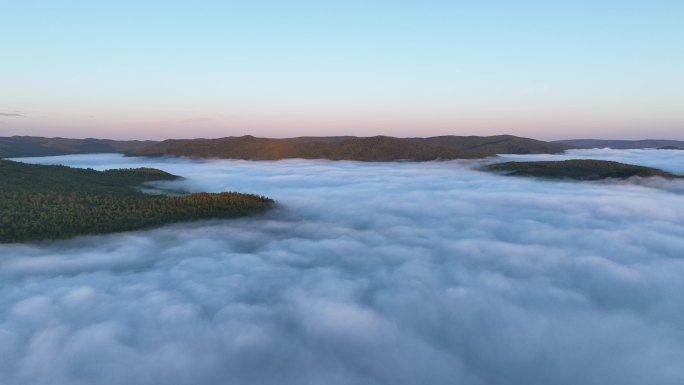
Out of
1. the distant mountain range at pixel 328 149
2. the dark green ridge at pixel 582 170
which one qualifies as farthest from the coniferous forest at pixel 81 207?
the distant mountain range at pixel 328 149

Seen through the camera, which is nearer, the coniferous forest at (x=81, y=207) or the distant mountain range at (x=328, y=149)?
the coniferous forest at (x=81, y=207)

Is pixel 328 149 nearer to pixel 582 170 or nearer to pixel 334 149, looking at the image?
pixel 334 149

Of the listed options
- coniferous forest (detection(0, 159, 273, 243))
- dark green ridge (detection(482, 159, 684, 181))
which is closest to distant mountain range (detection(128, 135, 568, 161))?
dark green ridge (detection(482, 159, 684, 181))

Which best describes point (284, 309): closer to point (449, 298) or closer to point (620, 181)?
point (449, 298)

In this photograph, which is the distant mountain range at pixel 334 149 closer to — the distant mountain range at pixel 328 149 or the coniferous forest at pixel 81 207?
the distant mountain range at pixel 328 149

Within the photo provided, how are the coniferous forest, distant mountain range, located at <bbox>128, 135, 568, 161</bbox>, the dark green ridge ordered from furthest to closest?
distant mountain range, located at <bbox>128, 135, 568, 161</bbox>, the dark green ridge, the coniferous forest

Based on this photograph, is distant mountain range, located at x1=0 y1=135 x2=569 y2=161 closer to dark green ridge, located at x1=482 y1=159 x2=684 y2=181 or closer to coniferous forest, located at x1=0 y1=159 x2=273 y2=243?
dark green ridge, located at x1=482 y1=159 x2=684 y2=181

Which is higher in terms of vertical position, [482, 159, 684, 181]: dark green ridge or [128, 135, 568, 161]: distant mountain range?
[128, 135, 568, 161]: distant mountain range

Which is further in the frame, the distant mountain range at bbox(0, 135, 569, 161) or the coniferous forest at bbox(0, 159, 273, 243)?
the distant mountain range at bbox(0, 135, 569, 161)
